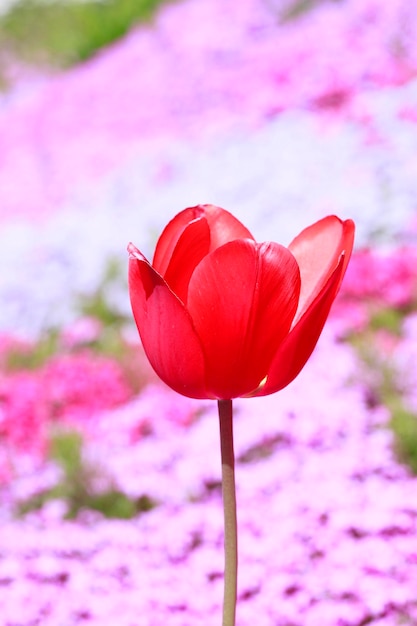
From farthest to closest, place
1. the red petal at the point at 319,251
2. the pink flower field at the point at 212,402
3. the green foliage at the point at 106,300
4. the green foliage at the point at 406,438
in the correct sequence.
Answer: the green foliage at the point at 106,300 < the green foliage at the point at 406,438 < the pink flower field at the point at 212,402 < the red petal at the point at 319,251

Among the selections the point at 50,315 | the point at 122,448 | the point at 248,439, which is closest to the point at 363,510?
the point at 248,439

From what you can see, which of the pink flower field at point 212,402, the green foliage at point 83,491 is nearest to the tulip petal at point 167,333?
the pink flower field at point 212,402

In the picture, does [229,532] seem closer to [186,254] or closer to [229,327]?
[229,327]

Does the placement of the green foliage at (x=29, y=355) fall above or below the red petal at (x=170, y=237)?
above

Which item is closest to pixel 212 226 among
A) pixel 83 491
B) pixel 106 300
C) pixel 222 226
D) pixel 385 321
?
pixel 222 226

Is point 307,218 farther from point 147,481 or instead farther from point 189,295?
point 189,295

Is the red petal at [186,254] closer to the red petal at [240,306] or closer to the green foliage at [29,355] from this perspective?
the red petal at [240,306]

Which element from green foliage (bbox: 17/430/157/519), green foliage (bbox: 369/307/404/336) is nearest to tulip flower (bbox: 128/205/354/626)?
green foliage (bbox: 17/430/157/519)
